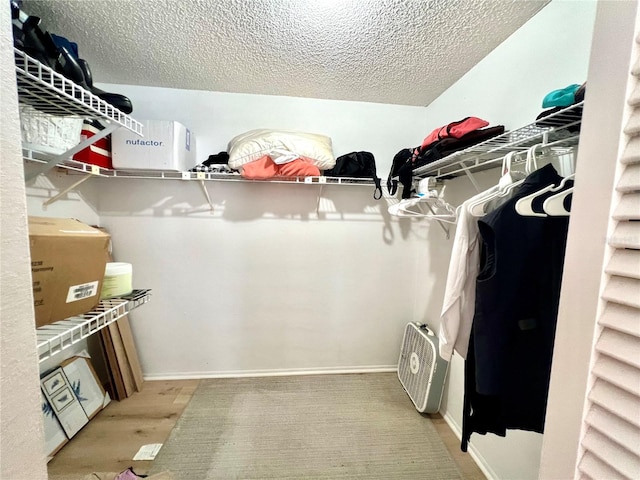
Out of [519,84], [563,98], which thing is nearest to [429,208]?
[519,84]

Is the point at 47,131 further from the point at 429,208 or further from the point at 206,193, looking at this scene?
the point at 429,208

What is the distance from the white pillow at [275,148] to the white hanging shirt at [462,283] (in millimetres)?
1069

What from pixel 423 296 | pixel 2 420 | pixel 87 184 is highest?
pixel 87 184

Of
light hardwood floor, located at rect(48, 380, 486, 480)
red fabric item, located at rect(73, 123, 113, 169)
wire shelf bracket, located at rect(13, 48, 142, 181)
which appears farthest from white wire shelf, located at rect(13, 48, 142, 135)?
light hardwood floor, located at rect(48, 380, 486, 480)

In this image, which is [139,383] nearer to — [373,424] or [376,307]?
[373,424]

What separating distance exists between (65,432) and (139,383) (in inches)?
18.7

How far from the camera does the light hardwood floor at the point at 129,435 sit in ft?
4.51

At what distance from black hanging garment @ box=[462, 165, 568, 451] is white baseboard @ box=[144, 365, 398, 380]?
4.73 ft

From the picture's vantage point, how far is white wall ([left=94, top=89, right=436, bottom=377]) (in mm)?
1959

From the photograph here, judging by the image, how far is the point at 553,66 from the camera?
109 centimetres

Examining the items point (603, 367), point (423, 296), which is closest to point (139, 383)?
point (423, 296)

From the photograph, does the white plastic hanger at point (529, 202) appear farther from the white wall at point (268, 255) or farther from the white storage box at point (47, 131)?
the white storage box at point (47, 131)

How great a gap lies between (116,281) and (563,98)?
1.81m

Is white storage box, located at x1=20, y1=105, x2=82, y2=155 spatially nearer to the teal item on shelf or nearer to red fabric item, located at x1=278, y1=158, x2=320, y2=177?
red fabric item, located at x1=278, y1=158, x2=320, y2=177
